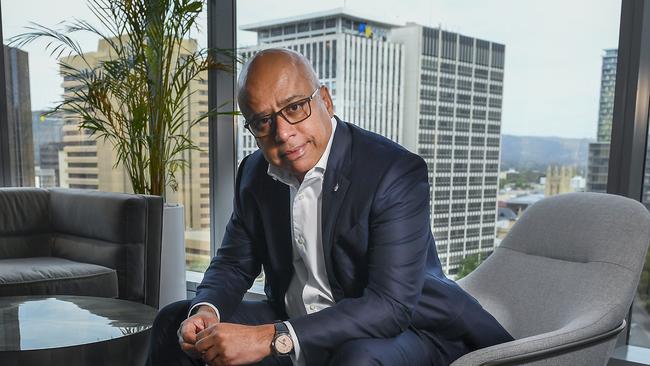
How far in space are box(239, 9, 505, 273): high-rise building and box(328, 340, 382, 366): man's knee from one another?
5.24 feet

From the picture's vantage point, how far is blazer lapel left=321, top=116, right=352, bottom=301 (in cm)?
145

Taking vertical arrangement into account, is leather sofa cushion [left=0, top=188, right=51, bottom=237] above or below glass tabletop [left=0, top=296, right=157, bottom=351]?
above

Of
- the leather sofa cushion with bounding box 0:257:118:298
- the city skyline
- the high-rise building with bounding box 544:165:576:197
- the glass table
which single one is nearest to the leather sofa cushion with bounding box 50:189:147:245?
the leather sofa cushion with bounding box 0:257:118:298

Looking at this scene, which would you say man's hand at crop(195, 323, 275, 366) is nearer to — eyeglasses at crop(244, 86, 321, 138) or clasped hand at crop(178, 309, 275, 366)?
clasped hand at crop(178, 309, 275, 366)

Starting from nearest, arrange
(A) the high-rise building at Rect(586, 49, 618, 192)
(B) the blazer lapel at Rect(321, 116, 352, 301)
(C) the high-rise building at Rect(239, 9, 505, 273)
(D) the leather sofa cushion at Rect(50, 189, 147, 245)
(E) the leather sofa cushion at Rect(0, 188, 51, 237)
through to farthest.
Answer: (B) the blazer lapel at Rect(321, 116, 352, 301) < (A) the high-rise building at Rect(586, 49, 618, 192) < (C) the high-rise building at Rect(239, 9, 505, 273) < (D) the leather sofa cushion at Rect(50, 189, 147, 245) < (E) the leather sofa cushion at Rect(0, 188, 51, 237)

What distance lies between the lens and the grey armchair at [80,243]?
107 inches

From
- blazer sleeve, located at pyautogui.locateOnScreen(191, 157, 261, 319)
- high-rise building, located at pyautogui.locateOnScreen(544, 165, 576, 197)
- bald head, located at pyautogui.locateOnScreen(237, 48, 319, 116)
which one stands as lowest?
blazer sleeve, located at pyautogui.locateOnScreen(191, 157, 261, 319)

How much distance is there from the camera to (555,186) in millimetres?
2539

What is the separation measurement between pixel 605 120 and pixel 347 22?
1.43 m

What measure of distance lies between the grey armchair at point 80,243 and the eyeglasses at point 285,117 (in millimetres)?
1664

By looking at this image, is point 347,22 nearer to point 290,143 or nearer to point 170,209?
point 170,209

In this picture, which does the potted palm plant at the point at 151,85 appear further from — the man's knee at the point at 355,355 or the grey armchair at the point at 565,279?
the man's knee at the point at 355,355

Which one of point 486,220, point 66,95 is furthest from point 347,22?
point 66,95

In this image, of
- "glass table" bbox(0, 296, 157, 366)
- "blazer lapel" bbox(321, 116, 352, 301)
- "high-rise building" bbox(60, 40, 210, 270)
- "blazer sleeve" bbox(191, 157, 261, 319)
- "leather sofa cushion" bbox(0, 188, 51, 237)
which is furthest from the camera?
"high-rise building" bbox(60, 40, 210, 270)
